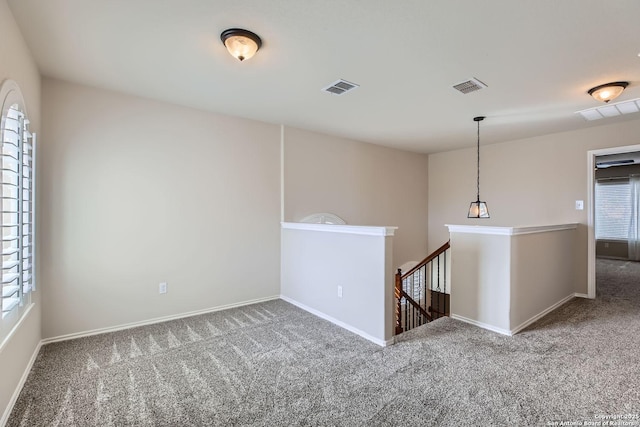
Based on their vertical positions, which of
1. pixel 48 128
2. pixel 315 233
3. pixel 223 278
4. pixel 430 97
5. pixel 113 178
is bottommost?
pixel 223 278

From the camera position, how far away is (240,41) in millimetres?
2164

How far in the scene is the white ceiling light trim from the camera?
3471 millimetres

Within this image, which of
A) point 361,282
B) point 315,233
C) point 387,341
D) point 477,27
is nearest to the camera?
point 477,27

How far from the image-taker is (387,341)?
2854 millimetres

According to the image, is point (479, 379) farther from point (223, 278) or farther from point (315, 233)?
point (223, 278)

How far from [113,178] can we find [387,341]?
3.20 meters

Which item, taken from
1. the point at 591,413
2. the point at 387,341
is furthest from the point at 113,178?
the point at 591,413

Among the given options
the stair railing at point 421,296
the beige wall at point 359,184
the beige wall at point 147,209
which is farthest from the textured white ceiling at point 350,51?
the stair railing at point 421,296

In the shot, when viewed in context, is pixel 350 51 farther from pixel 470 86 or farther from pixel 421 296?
pixel 421 296

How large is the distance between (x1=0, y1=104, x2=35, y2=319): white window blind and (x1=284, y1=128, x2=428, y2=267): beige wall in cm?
272

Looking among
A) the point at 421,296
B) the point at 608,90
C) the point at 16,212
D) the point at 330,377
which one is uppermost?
the point at 608,90

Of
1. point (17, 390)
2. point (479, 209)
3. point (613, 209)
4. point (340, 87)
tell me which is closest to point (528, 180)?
point (479, 209)

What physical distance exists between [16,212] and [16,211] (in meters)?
0.03

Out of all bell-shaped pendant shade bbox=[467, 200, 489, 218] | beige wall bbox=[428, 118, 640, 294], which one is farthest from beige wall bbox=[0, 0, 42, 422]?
beige wall bbox=[428, 118, 640, 294]
